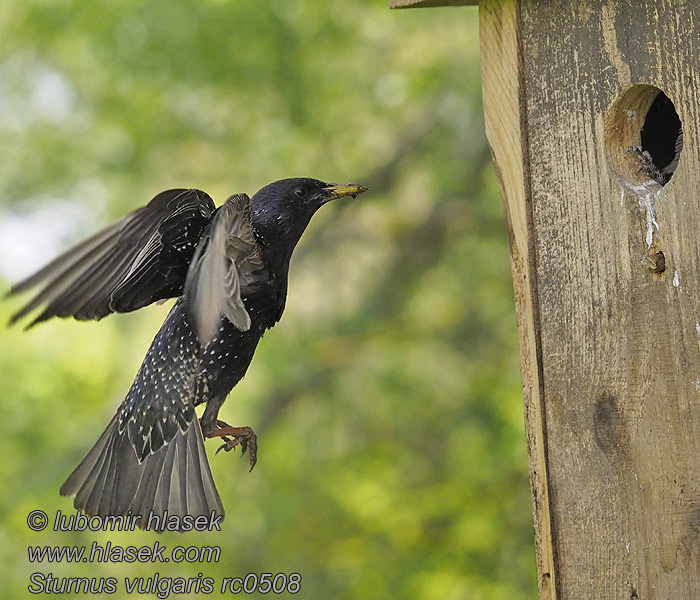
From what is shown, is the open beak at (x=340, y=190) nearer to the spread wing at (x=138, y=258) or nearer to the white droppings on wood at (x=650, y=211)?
the spread wing at (x=138, y=258)

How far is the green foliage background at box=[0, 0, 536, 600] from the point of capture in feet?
18.3

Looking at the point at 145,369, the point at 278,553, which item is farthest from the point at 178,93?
the point at 145,369

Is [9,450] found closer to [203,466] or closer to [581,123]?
[203,466]

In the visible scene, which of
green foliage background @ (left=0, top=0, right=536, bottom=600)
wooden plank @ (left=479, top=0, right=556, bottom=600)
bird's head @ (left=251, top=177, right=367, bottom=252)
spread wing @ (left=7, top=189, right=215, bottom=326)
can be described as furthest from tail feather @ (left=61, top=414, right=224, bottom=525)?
green foliage background @ (left=0, top=0, right=536, bottom=600)

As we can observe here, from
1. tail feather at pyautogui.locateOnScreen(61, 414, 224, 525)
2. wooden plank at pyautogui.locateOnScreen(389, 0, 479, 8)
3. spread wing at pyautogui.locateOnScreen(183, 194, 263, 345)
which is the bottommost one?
tail feather at pyautogui.locateOnScreen(61, 414, 224, 525)

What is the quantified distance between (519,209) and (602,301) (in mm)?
271

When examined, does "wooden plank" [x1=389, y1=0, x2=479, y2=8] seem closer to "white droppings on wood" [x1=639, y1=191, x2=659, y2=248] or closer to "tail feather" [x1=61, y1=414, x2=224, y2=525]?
"white droppings on wood" [x1=639, y1=191, x2=659, y2=248]

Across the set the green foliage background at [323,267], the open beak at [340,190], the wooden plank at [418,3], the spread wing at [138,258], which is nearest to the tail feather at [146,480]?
the spread wing at [138,258]

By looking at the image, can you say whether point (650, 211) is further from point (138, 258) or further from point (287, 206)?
point (138, 258)

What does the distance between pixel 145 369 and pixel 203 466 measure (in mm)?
330

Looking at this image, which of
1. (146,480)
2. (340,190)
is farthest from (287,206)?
(146,480)

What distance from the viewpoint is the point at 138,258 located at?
236 cm

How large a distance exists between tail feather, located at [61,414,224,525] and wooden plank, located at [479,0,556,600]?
2.69ft

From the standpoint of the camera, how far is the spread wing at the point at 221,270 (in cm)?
196
